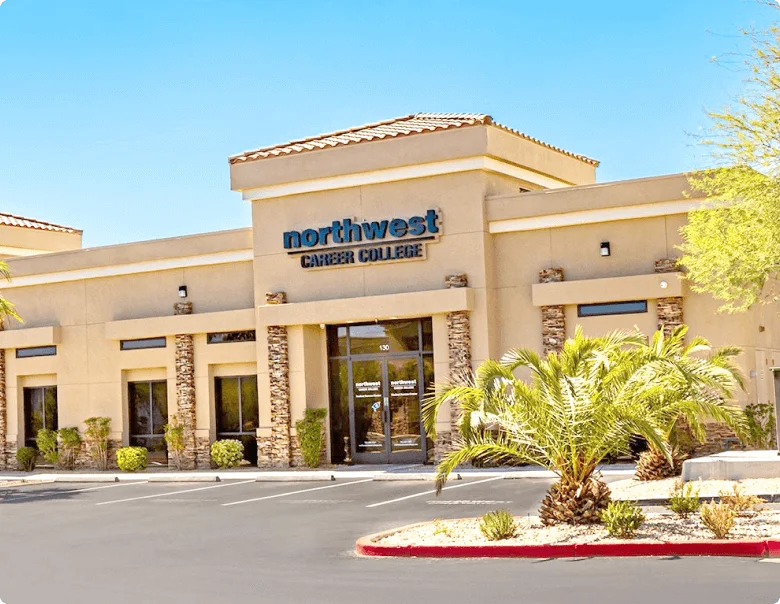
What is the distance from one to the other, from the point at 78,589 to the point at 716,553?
7.06 m

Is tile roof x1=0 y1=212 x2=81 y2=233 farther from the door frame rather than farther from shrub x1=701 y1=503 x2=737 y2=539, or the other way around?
shrub x1=701 y1=503 x2=737 y2=539

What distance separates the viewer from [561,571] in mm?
12141

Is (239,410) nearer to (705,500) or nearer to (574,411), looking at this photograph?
(705,500)

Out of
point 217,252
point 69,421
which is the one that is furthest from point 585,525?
point 69,421

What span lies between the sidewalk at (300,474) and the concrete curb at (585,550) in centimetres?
984

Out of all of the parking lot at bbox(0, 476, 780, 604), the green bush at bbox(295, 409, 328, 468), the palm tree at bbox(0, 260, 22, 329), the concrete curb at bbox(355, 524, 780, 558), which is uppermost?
the palm tree at bbox(0, 260, 22, 329)

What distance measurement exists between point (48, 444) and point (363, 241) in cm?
1243

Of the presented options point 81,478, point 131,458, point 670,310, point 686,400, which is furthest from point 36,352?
point 686,400

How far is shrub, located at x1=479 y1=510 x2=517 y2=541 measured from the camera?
14.1m

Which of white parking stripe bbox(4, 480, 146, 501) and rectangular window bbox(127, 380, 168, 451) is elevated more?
rectangular window bbox(127, 380, 168, 451)

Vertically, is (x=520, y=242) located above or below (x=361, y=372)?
above

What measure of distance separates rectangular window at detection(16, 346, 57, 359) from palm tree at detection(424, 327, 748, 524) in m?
22.5

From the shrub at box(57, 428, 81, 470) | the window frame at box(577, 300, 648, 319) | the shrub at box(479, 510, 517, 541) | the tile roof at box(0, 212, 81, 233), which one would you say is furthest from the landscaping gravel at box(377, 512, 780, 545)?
the tile roof at box(0, 212, 81, 233)

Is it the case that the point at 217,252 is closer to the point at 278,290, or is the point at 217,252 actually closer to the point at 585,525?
the point at 278,290
